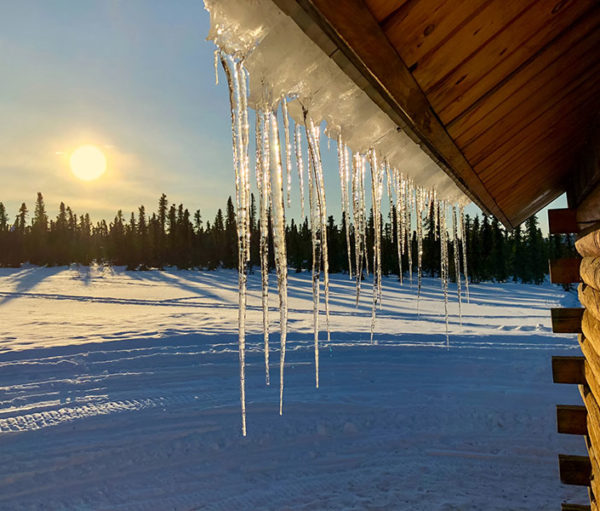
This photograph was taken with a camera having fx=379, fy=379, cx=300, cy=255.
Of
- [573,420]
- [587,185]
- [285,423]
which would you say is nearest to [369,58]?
[587,185]

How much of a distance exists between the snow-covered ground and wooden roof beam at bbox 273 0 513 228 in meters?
3.81

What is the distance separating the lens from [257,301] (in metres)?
19.2

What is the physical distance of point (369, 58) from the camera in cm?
95

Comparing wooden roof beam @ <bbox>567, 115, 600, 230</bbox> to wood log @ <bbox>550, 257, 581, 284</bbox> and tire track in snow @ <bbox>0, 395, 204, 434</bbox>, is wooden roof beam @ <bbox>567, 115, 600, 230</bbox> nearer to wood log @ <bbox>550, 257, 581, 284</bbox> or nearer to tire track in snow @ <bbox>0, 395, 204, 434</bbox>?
wood log @ <bbox>550, 257, 581, 284</bbox>

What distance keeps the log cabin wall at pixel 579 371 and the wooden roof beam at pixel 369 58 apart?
75.5 inches

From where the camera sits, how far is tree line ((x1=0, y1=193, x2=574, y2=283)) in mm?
38219

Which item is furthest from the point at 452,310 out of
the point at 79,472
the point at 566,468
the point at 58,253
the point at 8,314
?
the point at 58,253

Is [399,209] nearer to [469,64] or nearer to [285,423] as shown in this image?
[469,64]

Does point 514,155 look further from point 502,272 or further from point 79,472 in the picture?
point 502,272

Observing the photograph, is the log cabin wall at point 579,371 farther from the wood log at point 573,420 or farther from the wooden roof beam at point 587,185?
the wooden roof beam at point 587,185

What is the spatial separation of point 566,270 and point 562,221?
0.48 meters

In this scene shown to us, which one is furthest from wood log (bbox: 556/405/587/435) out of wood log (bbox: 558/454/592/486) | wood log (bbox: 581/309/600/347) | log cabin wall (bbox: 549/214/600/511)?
wood log (bbox: 581/309/600/347)

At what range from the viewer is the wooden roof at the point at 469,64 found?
901 mm

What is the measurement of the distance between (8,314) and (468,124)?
17.3 meters
